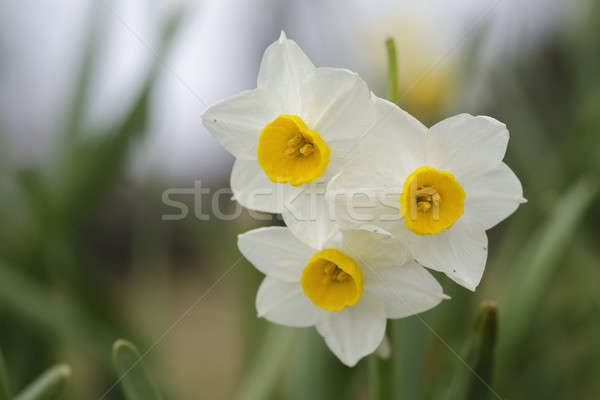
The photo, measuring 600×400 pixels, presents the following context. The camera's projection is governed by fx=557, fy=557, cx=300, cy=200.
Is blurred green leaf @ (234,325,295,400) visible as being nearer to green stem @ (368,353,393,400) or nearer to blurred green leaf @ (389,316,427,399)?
blurred green leaf @ (389,316,427,399)

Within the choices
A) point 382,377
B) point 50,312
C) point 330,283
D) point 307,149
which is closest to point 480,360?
point 382,377

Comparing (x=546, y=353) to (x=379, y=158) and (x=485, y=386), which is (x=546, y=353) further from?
(x=379, y=158)

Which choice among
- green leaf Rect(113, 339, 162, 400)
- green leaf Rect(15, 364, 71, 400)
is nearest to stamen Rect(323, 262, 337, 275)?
green leaf Rect(113, 339, 162, 400)

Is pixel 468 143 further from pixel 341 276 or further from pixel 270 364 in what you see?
pixel 270 364

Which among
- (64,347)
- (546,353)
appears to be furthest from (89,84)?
(546,353)

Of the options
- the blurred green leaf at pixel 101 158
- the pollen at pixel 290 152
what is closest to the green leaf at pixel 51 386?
the pollen at pixel 290 152
